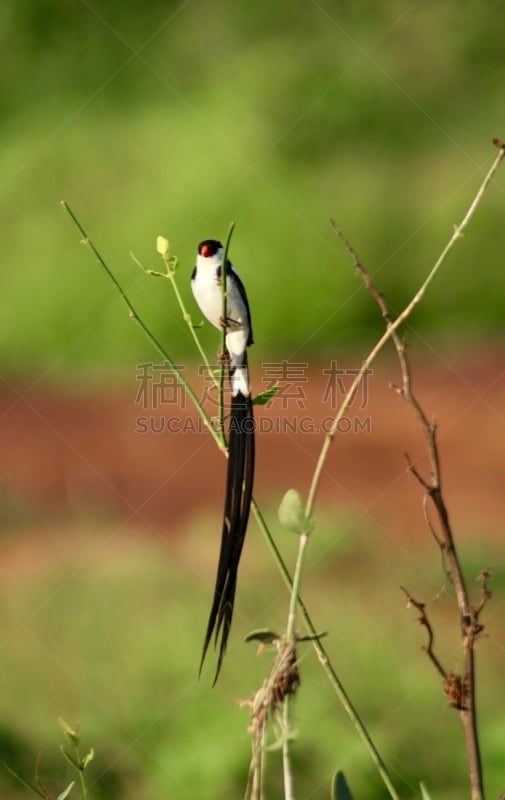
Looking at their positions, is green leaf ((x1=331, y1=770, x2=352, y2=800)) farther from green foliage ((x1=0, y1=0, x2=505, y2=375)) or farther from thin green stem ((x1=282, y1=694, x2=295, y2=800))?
green foliage ((x1=0, y1=0, x2=505, y2=375))

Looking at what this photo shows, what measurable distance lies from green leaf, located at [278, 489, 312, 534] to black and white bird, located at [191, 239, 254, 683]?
12cm

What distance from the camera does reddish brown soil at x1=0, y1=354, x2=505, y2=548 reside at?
90.8 inches

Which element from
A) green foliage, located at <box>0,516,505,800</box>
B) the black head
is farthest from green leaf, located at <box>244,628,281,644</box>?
green foliage, located at <box>0,516,505,800</box>

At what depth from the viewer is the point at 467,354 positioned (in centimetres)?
277

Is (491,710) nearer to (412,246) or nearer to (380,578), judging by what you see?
(380,578)

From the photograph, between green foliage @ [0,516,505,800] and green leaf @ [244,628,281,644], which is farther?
green foliage @ [0,516,505,800]

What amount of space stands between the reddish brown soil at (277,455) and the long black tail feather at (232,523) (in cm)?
155

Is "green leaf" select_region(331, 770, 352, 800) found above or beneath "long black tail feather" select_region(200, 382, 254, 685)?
beneath

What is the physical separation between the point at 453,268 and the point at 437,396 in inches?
19.1

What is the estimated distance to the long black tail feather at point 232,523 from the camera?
525 mm

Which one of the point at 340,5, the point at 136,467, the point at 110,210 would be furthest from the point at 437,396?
the point at 340,5

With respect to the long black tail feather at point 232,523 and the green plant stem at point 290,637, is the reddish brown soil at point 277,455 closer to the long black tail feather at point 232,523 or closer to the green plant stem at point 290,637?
the long black tail feather at point 232,523

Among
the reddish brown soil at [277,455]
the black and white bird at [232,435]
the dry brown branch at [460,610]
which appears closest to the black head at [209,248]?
the black and white bird at [232,435]

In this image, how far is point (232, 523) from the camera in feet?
1.86
